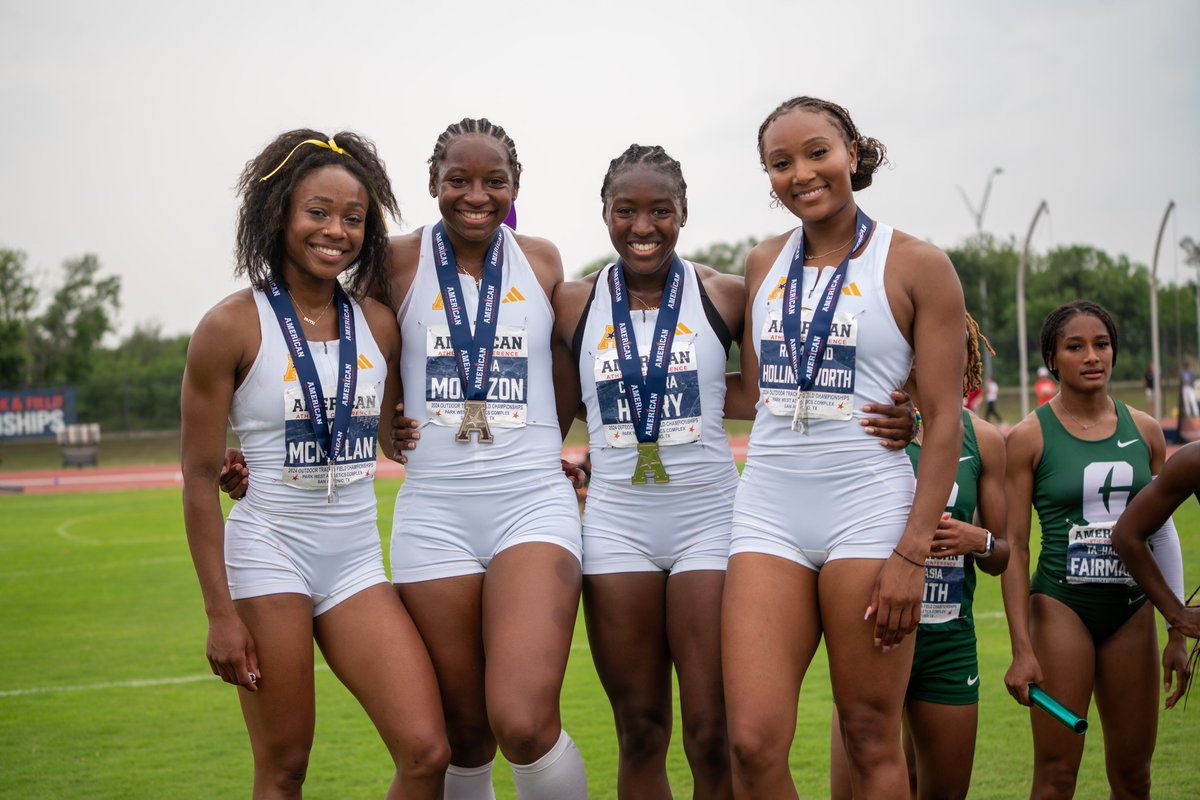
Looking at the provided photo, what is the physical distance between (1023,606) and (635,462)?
1535 mm

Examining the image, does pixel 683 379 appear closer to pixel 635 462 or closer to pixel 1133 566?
pixel 635 462

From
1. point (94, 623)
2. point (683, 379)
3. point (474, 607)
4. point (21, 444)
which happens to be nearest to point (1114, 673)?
point (683, 379)

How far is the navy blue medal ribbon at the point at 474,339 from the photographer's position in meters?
3.99

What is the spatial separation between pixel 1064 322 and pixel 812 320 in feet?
5.16

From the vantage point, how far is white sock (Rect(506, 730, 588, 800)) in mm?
3684

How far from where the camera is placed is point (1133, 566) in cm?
398

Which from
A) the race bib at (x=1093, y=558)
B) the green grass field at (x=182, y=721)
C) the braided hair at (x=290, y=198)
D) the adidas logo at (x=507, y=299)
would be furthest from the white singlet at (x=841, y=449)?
the green grass field at (x=182, y=721)

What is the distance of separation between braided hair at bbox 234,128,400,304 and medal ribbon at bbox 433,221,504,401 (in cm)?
23

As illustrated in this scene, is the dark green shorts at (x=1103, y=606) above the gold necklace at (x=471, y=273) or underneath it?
underneath

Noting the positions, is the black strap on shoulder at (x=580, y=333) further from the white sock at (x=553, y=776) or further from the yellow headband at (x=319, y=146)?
the white sock at (x=553, y=776)

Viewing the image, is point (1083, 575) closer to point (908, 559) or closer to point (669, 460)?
point (908, 559)

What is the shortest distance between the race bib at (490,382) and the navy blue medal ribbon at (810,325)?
100 cm

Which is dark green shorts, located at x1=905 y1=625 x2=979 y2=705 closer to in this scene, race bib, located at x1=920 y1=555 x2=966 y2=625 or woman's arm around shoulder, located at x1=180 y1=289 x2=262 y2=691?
race bib, located at x1=920 y1=555 x2=966 y2=625

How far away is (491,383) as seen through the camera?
13.2ft
